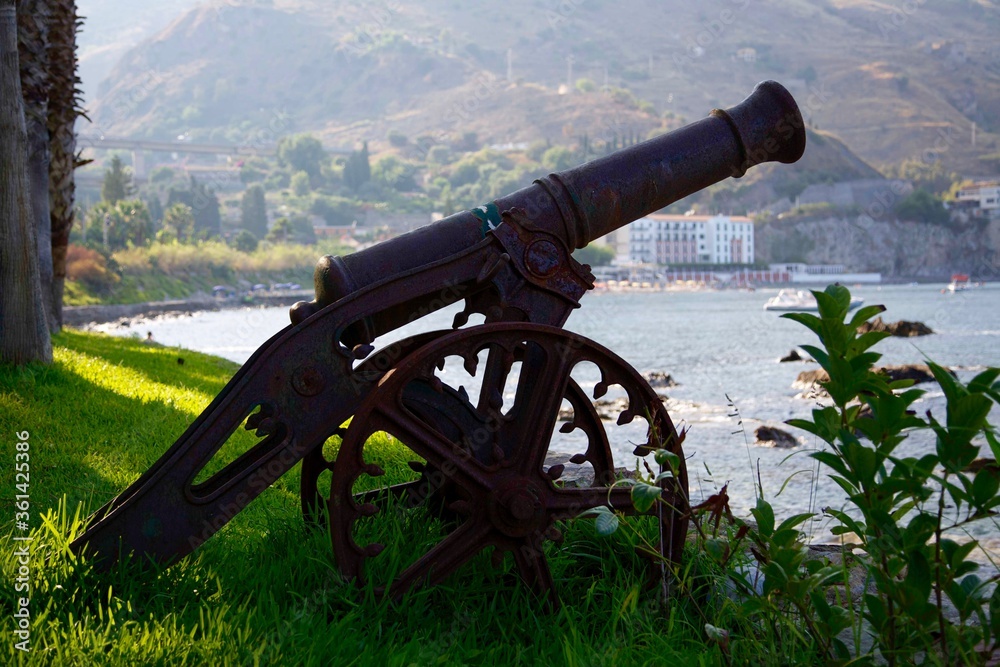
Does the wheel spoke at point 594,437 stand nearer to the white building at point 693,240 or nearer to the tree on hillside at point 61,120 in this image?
the tree on hillside at point 61,120

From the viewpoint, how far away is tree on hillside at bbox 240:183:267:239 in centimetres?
14650

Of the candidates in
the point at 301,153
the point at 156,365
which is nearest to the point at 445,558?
the point at 156,365

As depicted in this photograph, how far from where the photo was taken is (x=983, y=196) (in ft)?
510

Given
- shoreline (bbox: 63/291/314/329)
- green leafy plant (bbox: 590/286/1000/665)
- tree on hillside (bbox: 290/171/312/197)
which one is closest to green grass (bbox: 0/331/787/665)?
green leafy plant (bbox: 590/286/1000/665)

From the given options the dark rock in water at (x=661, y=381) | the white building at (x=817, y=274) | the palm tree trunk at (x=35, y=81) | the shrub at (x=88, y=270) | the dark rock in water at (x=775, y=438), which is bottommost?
the white building at (x=817, y=274)

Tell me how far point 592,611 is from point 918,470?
165 cm

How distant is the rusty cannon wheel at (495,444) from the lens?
11.3 feet

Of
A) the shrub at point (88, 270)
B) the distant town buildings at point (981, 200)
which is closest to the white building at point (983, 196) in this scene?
the distant town buildings at point (981, 200)

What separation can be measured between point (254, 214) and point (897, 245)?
95833mm

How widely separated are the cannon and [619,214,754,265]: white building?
14432 cm

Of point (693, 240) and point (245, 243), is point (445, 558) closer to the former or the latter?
point (245, 243)

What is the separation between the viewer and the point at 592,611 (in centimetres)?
370

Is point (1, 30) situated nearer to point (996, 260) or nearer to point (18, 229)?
point (18, 229)

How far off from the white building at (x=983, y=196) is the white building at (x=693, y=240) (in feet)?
121
